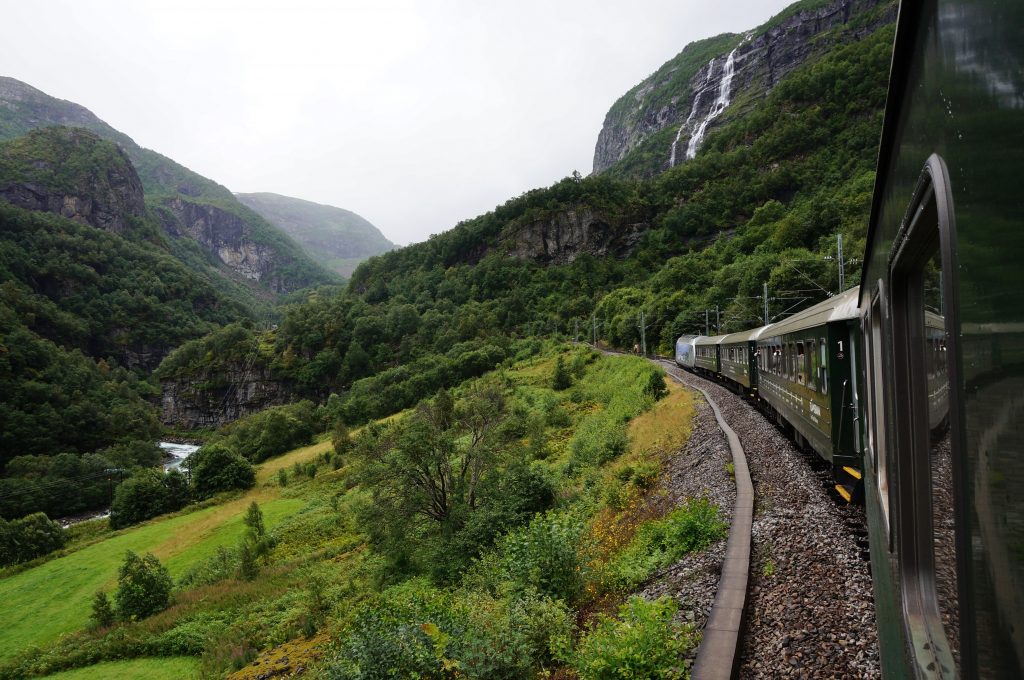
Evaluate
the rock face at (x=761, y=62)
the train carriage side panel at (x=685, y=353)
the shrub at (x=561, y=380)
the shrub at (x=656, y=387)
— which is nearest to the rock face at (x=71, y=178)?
the rock face at (x=761, y=62)

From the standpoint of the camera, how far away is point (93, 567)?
114 feet

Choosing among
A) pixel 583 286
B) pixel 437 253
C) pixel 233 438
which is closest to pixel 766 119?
pixel 583 286

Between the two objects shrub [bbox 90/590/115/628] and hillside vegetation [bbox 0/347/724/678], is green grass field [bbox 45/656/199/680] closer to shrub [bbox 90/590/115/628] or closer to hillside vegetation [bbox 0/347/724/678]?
hillside vegetation [bbox 0/347/724/678]

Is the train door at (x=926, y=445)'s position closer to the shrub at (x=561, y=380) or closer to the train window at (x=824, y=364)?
the train window at (x=824, y=364)

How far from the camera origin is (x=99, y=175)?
6944 inches

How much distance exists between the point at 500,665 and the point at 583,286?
105097mm

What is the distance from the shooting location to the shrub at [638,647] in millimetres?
4789

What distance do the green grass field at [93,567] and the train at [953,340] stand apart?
3481 cm

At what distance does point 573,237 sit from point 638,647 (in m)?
121

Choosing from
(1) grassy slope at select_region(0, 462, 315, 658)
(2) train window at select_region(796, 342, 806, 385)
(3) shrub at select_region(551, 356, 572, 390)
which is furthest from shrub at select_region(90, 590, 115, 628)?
(2) train window at select_region(796, 342, 806, 385)

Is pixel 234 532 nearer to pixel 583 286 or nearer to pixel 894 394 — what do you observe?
pixel 894 394

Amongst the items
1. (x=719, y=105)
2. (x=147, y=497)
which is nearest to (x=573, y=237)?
(x=719, y=105)

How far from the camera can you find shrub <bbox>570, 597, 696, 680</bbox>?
479 centimetres

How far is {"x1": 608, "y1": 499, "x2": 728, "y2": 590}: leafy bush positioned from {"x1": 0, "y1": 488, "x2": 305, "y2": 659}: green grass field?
99.5 feet
